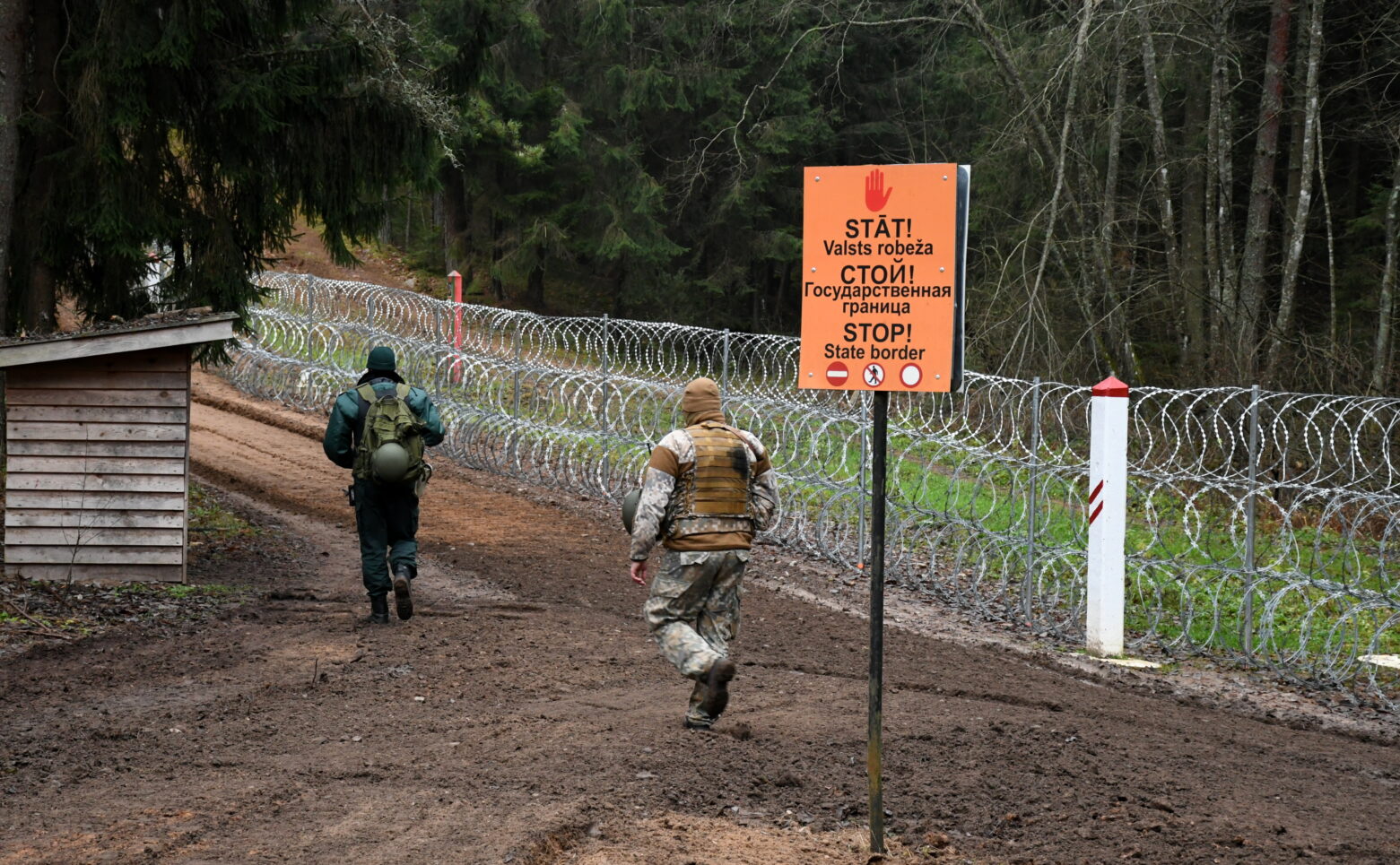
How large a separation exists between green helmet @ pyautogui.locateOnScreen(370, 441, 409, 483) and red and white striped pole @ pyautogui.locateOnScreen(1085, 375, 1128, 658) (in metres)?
4.48

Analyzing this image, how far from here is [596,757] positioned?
5.90m

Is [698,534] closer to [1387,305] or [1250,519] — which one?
[1250,519]

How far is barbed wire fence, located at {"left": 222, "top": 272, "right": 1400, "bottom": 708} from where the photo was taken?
897 centimetres

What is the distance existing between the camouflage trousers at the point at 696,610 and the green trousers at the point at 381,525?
280 cm

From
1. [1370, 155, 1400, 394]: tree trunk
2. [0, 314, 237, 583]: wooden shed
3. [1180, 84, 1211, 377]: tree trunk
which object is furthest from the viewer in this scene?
[1180, 84, 1211, 377]: tree trunk

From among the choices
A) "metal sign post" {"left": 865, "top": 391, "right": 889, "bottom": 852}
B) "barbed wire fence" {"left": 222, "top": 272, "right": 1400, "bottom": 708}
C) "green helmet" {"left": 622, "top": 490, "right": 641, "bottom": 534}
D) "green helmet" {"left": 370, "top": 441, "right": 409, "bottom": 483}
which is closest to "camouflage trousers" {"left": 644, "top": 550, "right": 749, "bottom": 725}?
"green helmet" {"left": 622, "top": 490, "right": 641, "bottom": 534}

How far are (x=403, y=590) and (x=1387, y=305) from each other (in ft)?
42.0

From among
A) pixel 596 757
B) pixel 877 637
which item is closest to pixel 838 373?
pixel 877 637

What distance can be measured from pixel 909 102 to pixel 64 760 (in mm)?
30893

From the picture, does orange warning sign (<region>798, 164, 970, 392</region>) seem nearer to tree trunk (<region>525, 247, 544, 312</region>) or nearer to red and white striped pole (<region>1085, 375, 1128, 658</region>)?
red and white striped pole (<region>1085, 375, 1128, 658</region>)

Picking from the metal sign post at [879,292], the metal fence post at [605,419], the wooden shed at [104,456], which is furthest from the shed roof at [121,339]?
the metal sign post at [879,292]

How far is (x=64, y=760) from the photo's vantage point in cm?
593

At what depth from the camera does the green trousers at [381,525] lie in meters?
8.68

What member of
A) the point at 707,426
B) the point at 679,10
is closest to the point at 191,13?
the point at 707,426
